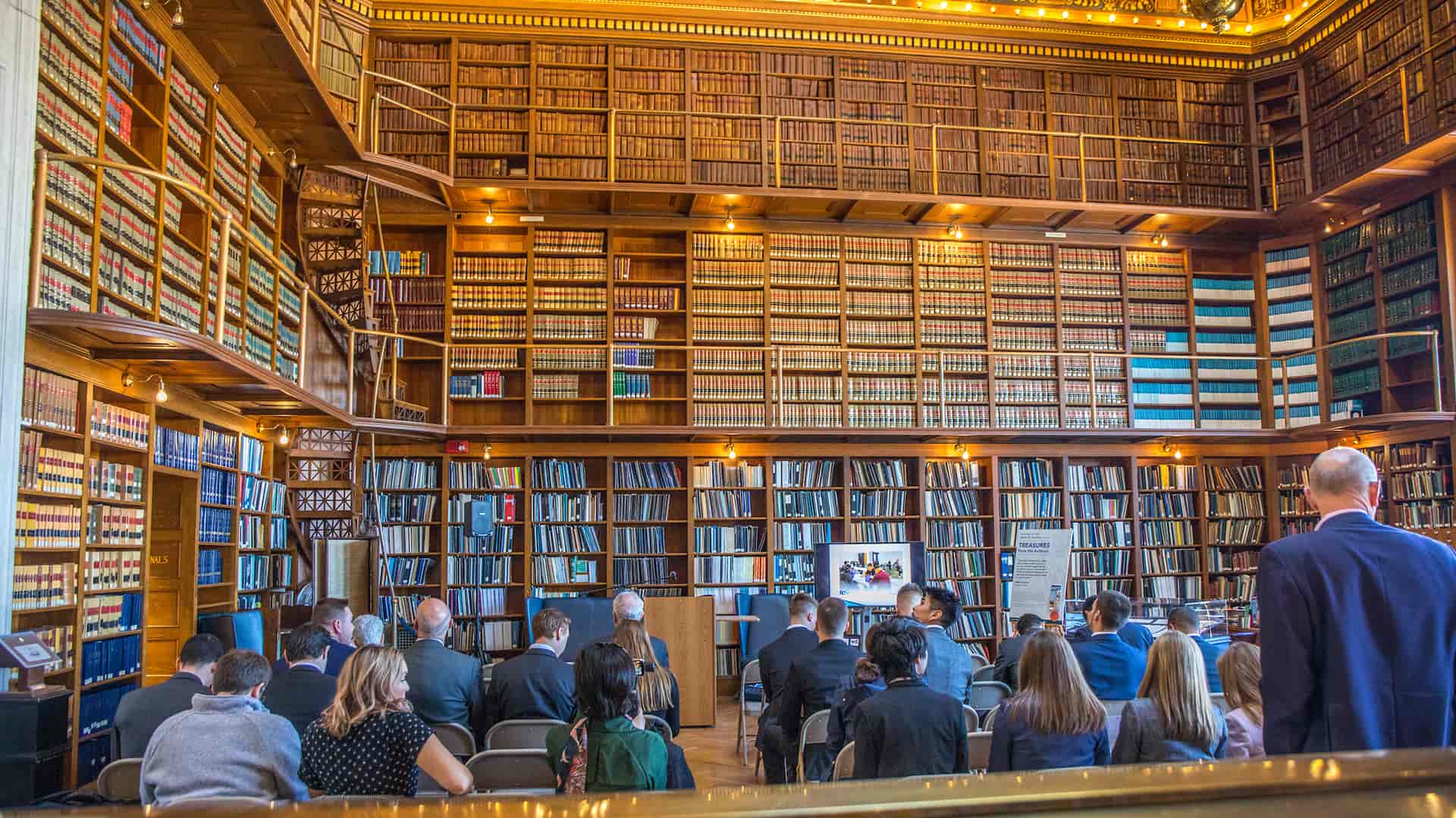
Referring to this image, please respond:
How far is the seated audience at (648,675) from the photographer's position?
4.16m

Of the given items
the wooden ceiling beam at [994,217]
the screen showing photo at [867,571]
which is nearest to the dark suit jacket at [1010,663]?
the screen showing photo at [867,571]

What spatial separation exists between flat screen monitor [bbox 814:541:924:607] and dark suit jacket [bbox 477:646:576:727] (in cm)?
511

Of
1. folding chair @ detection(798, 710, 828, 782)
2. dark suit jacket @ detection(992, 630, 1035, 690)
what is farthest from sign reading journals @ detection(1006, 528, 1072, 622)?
folding chair @ detection(798, 710, 828, 782)

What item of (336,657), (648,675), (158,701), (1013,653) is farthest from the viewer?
(1013,653)

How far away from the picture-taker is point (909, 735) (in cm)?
314

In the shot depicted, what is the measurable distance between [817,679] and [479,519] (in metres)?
4.77

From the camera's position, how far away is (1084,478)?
10992mm

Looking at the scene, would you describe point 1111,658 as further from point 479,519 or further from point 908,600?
point 479,519

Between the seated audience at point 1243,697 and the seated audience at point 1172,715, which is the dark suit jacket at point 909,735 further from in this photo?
the seated audience at point 1243,697

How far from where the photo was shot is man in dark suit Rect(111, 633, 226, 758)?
12.6ft

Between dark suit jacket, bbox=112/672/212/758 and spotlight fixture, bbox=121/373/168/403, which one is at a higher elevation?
spotlight fixture, bbox=121/373/168/403

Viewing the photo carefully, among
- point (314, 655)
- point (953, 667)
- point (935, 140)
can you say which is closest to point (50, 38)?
point (314, 655)

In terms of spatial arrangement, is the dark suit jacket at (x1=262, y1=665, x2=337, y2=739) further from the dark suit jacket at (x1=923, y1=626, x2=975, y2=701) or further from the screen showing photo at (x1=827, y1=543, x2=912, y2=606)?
the screen showing photo at (x1=827, y1=543, x2=912, y2=606)

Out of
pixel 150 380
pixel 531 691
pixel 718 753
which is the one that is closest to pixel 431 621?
pixel 531 691
